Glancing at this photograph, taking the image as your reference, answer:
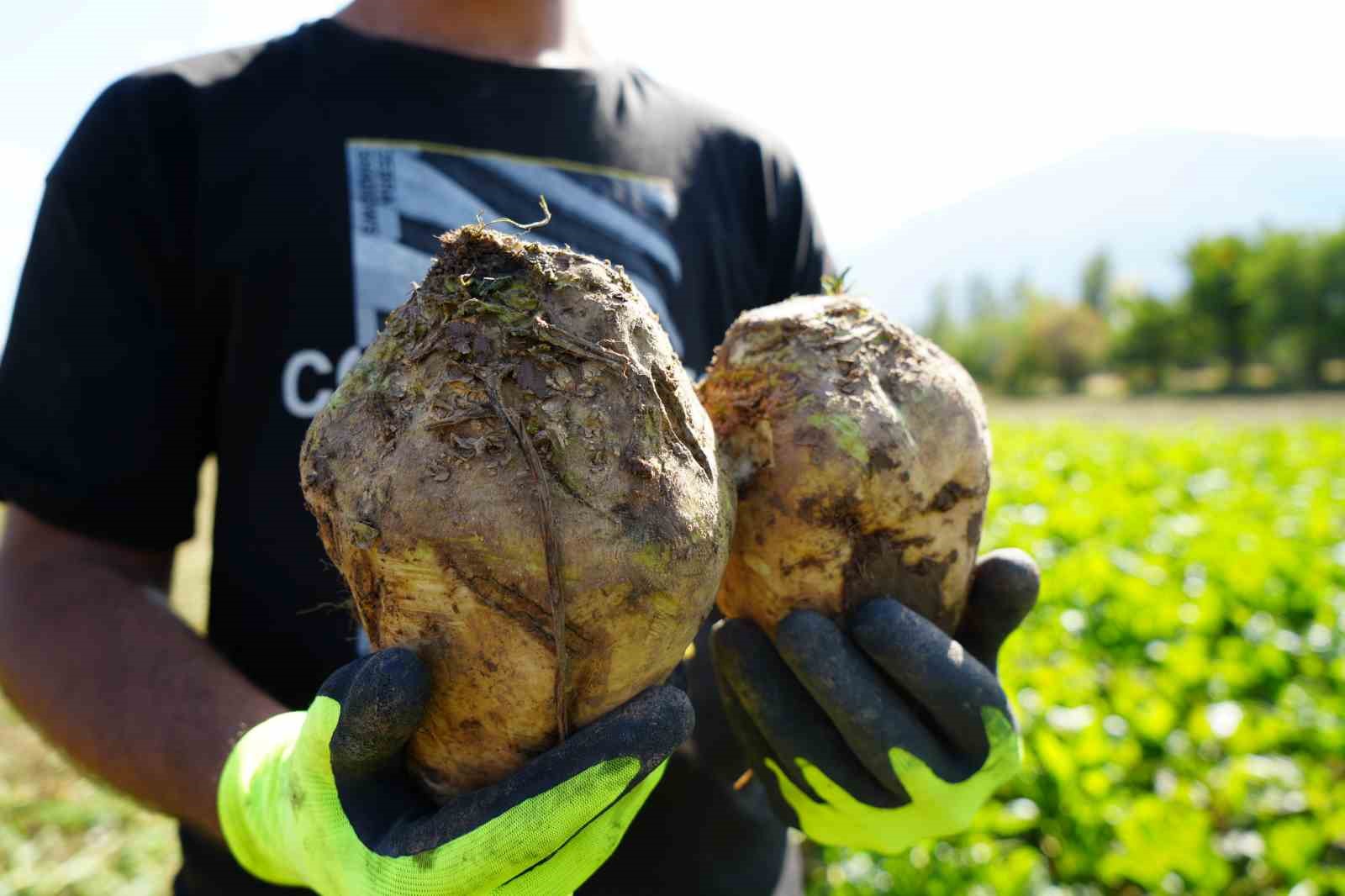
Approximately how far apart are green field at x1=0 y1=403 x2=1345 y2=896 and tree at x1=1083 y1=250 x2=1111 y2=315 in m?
81.9

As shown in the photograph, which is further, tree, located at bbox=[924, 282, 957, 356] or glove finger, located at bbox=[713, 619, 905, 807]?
tree, located at bbox=[924, 282, 957, 356]

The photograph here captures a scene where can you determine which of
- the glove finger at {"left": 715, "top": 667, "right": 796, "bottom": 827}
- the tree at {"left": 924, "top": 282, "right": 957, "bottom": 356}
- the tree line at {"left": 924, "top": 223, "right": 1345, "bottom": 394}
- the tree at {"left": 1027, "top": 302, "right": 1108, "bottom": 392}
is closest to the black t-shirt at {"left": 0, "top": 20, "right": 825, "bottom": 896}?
the glove finger at {"left": 715, "top": 667, "right": 796, "bottom": 827}

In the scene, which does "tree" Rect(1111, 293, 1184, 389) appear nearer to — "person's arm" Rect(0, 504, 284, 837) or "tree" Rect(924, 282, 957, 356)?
"tree" Rect(924, 282, 957, 356)

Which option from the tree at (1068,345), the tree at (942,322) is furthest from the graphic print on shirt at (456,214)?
the tree at (1068,345)

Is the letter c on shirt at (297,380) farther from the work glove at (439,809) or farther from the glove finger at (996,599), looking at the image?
the glove finger at (996,599)

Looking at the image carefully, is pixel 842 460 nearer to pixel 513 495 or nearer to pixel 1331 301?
pixel 513 495

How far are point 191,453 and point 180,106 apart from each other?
0.82m

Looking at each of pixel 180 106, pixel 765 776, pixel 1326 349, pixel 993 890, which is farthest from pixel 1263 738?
pixel 1326 349

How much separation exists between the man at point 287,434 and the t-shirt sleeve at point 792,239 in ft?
1.15

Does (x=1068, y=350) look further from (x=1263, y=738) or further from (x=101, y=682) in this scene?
(x=101, y=682)

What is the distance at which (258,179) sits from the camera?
1982 mm

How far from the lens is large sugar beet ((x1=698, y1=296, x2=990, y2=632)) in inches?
68.3

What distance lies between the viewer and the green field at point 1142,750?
10.7 feet

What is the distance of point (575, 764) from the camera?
4.00 feet
